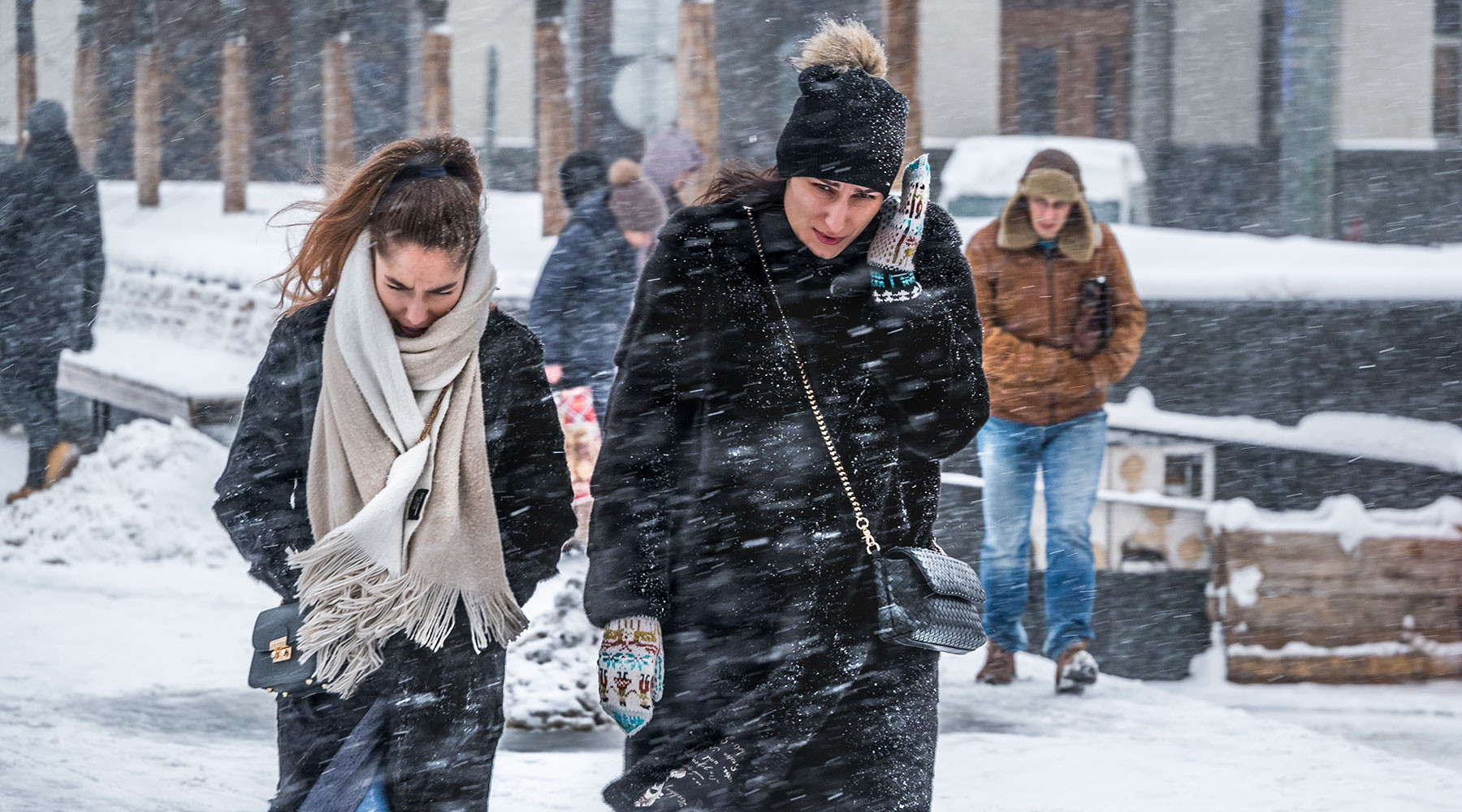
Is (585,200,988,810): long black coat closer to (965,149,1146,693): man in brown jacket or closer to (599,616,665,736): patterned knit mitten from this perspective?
(599,616,665,736): patterned knit mitten

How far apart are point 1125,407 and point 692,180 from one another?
4083 mm

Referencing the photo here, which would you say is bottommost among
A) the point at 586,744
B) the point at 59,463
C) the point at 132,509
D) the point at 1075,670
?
the point at 586,744

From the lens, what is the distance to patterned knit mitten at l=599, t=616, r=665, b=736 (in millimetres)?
2561

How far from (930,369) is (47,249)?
21.9ft

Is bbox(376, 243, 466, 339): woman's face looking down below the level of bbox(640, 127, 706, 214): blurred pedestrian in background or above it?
below

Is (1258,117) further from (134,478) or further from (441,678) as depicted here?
(441,678)

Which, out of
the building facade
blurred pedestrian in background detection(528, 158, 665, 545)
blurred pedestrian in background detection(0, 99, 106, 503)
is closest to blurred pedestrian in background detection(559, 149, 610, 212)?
blurred pedestrian in background detection(528, 158, 665, 545)

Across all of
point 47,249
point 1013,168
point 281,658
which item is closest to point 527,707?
point 281,658

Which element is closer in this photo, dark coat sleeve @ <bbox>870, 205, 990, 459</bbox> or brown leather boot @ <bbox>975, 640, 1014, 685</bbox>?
dark coat sleeve @ <bbox>870, 205, 990, 459</bbox>

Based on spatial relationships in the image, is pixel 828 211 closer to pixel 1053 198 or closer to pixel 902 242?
pixel 902 242

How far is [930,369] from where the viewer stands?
8.82ft

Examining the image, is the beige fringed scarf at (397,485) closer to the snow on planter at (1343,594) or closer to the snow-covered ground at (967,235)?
the snow-covered ground at (967,235)

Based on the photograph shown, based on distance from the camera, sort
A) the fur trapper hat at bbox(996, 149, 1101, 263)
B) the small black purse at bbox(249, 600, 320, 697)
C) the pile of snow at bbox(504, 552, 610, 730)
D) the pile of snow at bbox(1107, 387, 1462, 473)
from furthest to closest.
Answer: the pile of snow at bbox(1107, 387, 1462, 473)
the fur trapper hat at bbox(996, 149, 1101, 263)
the pile of snow at bbox(504, 552, 610, 730)
the small black purse at bbox(249, 600, 320, 697)

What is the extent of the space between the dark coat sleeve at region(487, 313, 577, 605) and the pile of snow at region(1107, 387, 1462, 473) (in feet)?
15.3
